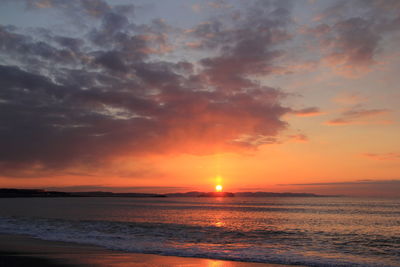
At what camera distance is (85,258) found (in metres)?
19.9

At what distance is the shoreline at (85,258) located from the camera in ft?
59.5

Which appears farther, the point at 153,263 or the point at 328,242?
the point at 328,242

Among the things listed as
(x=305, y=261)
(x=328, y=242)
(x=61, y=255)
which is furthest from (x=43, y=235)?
(x=328, y=242)

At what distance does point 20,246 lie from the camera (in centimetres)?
2398

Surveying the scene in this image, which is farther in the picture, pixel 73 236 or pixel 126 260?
pixel 73 236

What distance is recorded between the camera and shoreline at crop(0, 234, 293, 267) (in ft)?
59.5

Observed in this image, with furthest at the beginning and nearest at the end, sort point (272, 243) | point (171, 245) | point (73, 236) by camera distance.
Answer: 1. point (73, 236)
2. point (272, 243)
3. point (171, 245)

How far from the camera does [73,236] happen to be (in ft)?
104

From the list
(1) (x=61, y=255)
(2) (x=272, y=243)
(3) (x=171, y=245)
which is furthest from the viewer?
(2) (x=272, y=243)

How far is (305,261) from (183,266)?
807 cm

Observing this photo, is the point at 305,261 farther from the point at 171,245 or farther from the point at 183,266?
the point at 171,245

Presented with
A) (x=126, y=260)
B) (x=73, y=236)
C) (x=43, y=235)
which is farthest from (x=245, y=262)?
(x=43, y=235)

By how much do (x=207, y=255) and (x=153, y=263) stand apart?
15.8ft

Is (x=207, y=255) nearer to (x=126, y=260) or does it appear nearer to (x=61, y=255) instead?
(x=126, y=260)
